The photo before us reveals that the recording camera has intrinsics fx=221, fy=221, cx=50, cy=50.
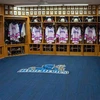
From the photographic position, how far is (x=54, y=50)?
35.6 ft

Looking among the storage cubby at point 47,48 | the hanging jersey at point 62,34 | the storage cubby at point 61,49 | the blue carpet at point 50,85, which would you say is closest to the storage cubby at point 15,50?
the storage cubby at point 47,48

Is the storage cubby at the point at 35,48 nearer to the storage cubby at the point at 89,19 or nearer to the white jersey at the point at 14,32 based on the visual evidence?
the white jersey at the point at 14,32

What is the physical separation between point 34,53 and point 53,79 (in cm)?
546

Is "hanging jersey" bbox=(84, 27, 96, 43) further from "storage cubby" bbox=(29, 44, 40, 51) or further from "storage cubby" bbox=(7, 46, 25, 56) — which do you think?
"storage cubby" bbox=(7, 46, 25, 56)

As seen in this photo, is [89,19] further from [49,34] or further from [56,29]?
[49,34]

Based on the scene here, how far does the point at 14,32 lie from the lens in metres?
10.4

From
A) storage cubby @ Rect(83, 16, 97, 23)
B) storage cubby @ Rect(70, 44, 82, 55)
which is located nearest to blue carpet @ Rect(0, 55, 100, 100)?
storage cubby @ Rect(70, 44, 82, 55)

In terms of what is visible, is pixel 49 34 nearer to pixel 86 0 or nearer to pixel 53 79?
pixel 86 0

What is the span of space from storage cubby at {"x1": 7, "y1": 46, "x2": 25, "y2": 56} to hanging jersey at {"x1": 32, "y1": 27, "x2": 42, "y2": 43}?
727 mm

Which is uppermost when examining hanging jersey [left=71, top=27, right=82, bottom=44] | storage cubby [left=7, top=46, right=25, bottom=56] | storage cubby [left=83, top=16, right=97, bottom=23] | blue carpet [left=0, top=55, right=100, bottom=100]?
storage cubby [left=83, top=16, right=97, bottom=23]

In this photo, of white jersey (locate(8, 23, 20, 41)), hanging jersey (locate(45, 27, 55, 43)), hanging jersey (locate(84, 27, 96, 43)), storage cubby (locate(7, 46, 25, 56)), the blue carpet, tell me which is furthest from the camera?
hanging jersey (locate(45, 27, 55, 43))

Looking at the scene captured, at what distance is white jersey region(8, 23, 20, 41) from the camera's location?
1034cm

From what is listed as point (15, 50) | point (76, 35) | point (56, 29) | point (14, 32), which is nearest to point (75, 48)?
point (76, 35)

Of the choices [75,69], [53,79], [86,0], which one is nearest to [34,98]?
[53,79]
